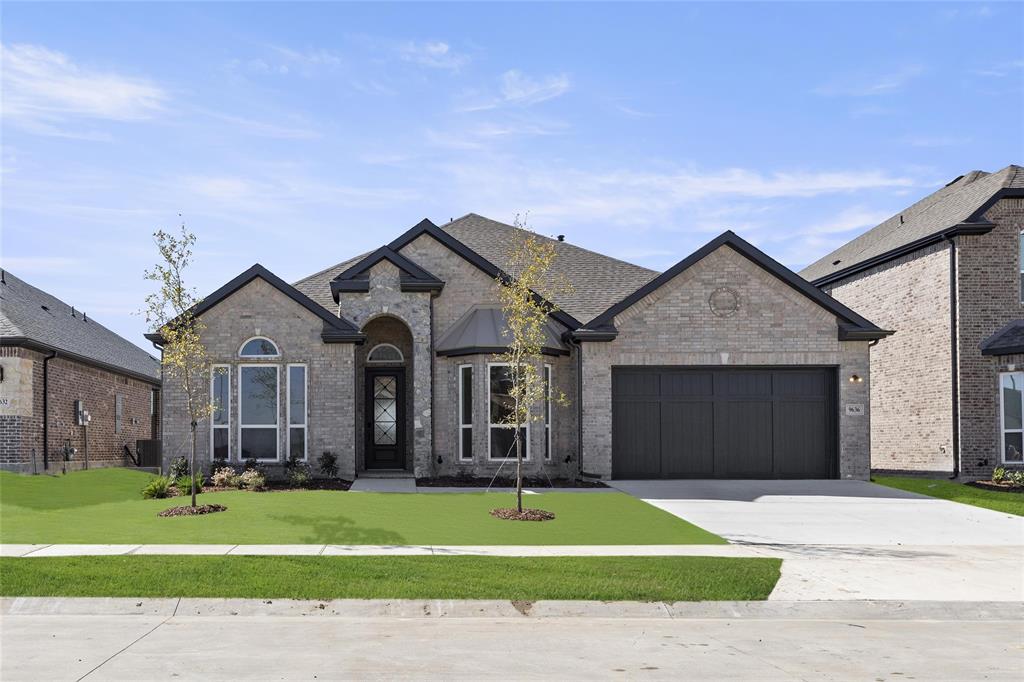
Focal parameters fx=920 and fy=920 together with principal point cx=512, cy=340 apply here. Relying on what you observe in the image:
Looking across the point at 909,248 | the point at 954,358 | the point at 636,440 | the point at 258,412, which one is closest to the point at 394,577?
the point at 258,412

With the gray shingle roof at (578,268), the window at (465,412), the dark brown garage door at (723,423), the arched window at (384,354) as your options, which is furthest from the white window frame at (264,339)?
the dark brown garage door at (723,423)

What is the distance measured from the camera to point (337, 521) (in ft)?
49.6

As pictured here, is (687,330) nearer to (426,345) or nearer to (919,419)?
(426,345)

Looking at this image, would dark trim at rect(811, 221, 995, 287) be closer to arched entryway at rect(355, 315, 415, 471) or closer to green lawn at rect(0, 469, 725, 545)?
green lawn at rect(0, 469, 725, 545)

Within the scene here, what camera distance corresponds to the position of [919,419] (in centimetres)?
2642

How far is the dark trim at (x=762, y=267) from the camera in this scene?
2292cm

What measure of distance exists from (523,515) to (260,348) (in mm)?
9397

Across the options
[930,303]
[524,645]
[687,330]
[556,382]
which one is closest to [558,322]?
[556,382]

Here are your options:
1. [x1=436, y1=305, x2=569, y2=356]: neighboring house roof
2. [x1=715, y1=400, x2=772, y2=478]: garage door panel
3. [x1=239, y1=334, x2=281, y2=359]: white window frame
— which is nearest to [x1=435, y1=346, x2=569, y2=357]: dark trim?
[x1=436, y1=305, x2=569, y2=356]: neighboring house roof

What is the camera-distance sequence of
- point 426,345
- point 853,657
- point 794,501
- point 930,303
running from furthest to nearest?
point 930,303, point 426,345, point 794,501, point 853,657

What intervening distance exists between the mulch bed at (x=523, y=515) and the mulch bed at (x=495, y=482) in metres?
4.94

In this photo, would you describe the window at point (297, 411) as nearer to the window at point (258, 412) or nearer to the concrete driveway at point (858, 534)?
the window at point (258, 412)

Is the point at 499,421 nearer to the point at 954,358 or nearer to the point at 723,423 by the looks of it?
the point at 723,423

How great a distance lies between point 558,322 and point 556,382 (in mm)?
1729
